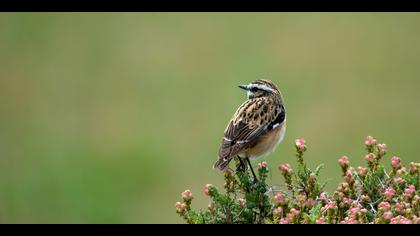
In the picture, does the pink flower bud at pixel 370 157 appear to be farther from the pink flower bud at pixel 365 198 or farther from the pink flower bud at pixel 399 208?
the pink flower bud at pixel 399 208

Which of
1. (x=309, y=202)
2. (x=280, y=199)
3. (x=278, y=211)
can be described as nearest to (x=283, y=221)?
(x=278, y=211)

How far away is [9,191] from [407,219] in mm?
15192

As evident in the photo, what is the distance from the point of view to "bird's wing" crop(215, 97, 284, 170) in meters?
9.69

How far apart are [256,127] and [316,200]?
332 centimetres

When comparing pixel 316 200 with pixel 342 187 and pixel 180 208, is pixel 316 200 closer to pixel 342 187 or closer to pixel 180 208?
pixel 342 187

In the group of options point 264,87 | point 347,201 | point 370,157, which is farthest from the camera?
point 264,87

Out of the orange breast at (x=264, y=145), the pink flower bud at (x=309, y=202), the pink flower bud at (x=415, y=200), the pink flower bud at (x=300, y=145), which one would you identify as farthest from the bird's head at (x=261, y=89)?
the pink flower bud at (x=415, y=200)

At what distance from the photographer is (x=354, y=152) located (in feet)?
66.5

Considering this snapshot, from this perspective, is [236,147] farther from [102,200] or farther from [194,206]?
[102,200]

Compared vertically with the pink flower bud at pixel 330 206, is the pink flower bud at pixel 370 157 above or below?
above

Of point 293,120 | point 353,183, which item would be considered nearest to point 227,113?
point 293,120

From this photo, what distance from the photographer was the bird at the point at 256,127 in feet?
32.4

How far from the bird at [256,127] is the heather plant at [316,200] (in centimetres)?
193

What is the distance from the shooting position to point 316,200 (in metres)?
7.20
